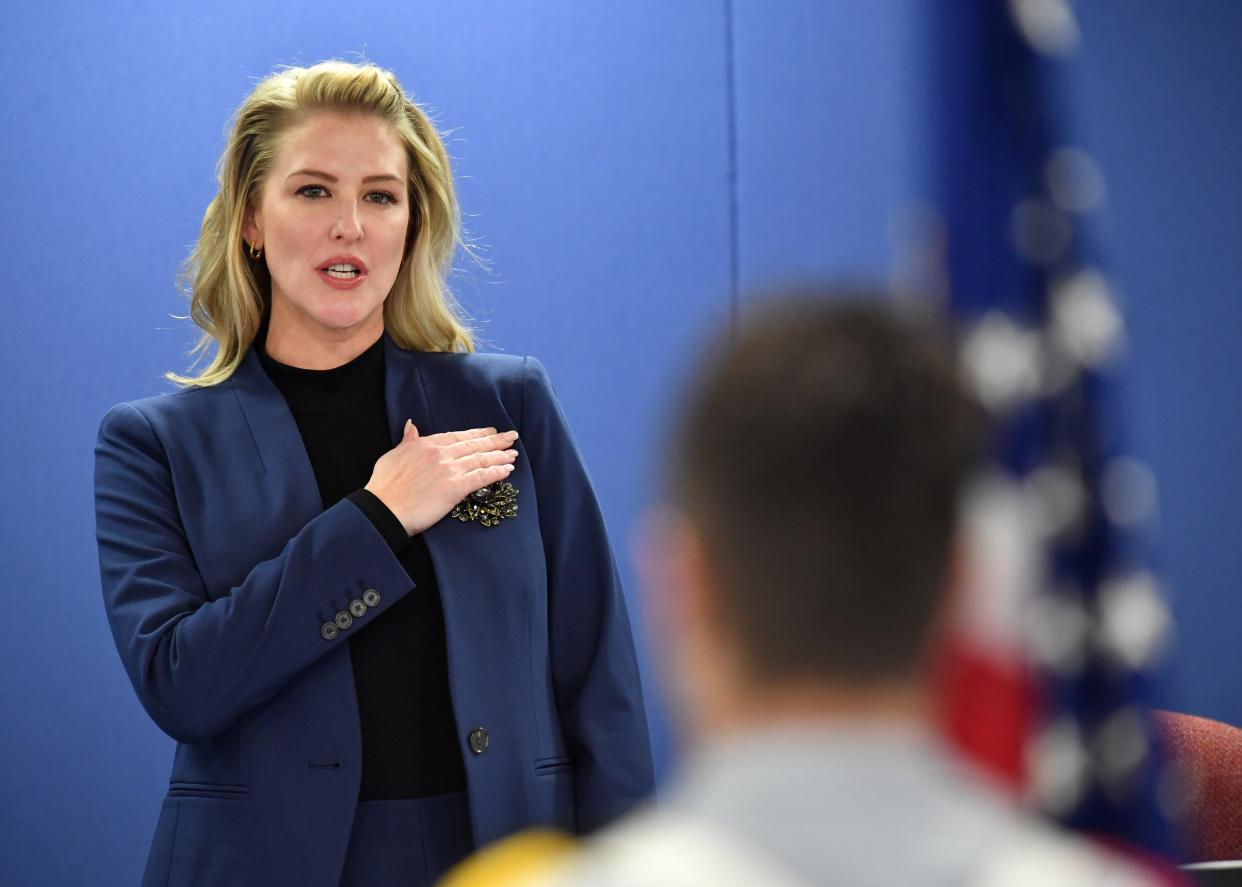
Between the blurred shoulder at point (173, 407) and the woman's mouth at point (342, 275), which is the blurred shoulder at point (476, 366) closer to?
the woman's mouth at point (342, 275)

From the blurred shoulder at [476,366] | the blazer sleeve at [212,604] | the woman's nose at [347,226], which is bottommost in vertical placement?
the blazer sleeve at [212,604]

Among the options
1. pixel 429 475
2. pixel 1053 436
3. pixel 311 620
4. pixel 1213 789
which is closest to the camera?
pixel 1053 436

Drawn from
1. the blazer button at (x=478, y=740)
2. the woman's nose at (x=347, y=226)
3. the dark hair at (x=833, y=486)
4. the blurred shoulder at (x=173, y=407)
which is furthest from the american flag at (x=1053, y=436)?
the blurred shoulder at (x=173, y=407)

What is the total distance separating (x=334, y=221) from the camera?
1969 mm

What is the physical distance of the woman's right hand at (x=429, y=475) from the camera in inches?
73.7

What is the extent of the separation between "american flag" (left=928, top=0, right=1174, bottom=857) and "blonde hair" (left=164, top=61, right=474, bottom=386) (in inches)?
46.5

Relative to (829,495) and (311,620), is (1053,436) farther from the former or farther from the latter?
(311,620)

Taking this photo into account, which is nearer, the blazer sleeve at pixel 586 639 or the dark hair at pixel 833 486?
the dark hair at pixel 833 486

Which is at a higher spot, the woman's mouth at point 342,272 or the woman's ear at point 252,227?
the woman's ear at point 252,227

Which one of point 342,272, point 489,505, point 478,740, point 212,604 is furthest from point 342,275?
point 478,740

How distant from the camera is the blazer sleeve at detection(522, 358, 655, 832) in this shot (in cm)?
190

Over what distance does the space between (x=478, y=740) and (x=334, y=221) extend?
681mm

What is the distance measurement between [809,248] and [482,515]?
1742mm

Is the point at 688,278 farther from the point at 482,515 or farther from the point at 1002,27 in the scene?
the point at 1002,27
